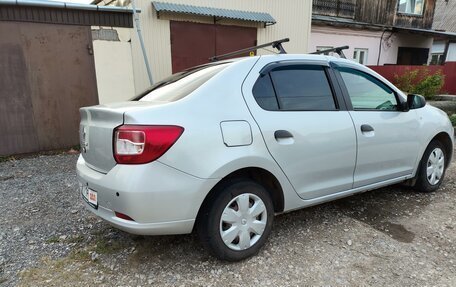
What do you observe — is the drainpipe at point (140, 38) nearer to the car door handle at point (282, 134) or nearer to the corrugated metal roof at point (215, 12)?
the corrugated metal roof at point (215, 12)

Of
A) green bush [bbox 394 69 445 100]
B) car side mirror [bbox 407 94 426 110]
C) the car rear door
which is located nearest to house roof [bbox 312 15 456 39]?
green bush [bbox 394 69 445 100]

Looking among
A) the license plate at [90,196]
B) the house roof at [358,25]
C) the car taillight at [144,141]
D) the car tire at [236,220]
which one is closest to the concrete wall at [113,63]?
the license plate at [90,196]

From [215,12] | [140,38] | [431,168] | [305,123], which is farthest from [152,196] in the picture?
[215,12]

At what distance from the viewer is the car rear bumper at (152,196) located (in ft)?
7.30

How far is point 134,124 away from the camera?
224 cm

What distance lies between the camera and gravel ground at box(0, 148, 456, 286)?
2533 millimetres

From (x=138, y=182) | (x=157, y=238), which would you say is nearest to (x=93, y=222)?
(x=157, y=238)

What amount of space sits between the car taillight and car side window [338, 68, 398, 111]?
6.16ft

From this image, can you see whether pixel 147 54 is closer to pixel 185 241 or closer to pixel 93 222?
pixel 93 222

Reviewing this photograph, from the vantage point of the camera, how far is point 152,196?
7.36ft

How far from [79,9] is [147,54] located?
1.49m

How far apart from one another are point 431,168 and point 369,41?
37.9 ft

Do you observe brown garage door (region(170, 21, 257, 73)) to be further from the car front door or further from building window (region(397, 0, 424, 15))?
building window (region(397, 0, 424, 15))

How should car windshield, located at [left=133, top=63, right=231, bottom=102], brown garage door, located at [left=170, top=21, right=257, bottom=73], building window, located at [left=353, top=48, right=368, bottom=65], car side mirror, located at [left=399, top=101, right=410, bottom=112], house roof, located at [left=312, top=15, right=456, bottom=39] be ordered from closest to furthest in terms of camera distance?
car windshield, located at [left=133, top=63, right=231, bottom=102]
car side mirror, located at [left=399, top=101, right=410, bottom=112]
brown garage door, located at [left=170, top=21, right=257, bottom=73]
house roof, located at [left=312, top=15, right=456, bottom=39]
building window, located at [left=353, top=48, right=368, bottom=65]
